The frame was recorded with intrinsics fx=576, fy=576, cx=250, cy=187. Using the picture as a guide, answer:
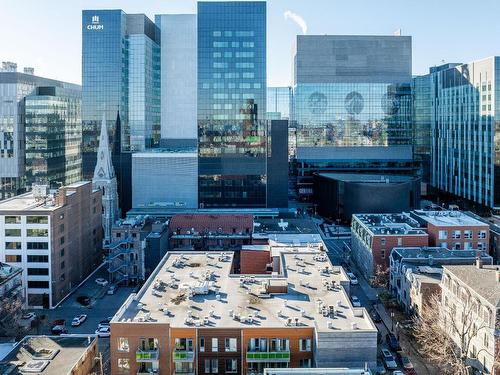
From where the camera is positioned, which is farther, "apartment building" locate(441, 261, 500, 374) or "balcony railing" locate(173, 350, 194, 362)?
"apartment building" locate(441, 261, 500, 374)

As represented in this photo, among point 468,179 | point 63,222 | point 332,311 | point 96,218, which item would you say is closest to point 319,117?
point 468,179

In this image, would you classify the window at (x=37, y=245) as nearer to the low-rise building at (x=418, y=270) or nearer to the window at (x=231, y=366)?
the window at (x=231, y=366)

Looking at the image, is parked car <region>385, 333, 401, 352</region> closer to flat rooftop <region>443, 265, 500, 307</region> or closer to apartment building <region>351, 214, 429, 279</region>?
flat rooftop <region>443, 265, 500, 307</region>

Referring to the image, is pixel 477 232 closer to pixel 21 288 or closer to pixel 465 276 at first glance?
pixel 465 276

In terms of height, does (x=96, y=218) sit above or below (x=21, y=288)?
above

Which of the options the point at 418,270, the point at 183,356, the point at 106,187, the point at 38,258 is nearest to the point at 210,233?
the point at 106,187

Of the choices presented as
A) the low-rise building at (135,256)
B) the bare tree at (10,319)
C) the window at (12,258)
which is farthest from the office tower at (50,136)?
the bare tree at (10,319)

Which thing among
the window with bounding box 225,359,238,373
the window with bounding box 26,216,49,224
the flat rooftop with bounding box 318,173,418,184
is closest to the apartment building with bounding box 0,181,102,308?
the window with bounding box 26,216,49,224
